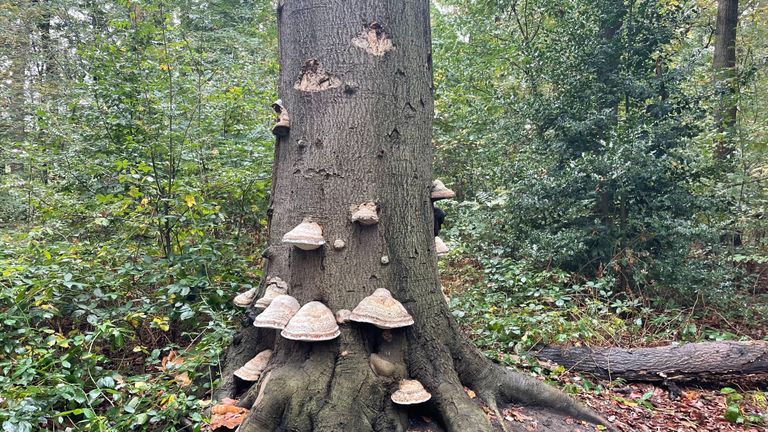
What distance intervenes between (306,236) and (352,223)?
0.29m

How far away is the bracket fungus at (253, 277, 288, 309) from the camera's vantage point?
8.43 feet

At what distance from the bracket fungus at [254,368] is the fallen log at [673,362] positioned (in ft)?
9.10

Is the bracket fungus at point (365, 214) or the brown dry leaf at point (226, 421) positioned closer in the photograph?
the brown dry leaf at point (226, 421)

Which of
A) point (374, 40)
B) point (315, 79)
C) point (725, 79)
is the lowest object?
point (315, 79)

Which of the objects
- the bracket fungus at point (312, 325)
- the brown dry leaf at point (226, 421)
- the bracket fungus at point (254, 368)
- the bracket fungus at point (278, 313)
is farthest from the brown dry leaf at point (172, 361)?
the bracket fungus at point (312, 325)

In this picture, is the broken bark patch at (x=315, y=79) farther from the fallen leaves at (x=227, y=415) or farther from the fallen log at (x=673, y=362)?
the fallen log at (x=673, y=362)

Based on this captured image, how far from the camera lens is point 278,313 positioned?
234 cm

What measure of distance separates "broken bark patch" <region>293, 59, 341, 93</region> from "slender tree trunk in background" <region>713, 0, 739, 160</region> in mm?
6683

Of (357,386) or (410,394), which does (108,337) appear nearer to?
(357,386)

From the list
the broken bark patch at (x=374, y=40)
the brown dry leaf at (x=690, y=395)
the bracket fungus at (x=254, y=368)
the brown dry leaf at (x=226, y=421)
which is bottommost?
the brown dry leaf at (x=690, y=395)

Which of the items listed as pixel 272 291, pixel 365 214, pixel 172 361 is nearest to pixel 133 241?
pixel 172 361

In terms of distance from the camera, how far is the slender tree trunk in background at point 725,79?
6.98 metres

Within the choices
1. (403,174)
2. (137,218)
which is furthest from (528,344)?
(137,218)

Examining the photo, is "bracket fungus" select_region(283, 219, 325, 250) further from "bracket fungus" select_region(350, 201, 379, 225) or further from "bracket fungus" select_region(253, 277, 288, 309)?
"bracket fungus" select_region(253, 277, 288, 309)
